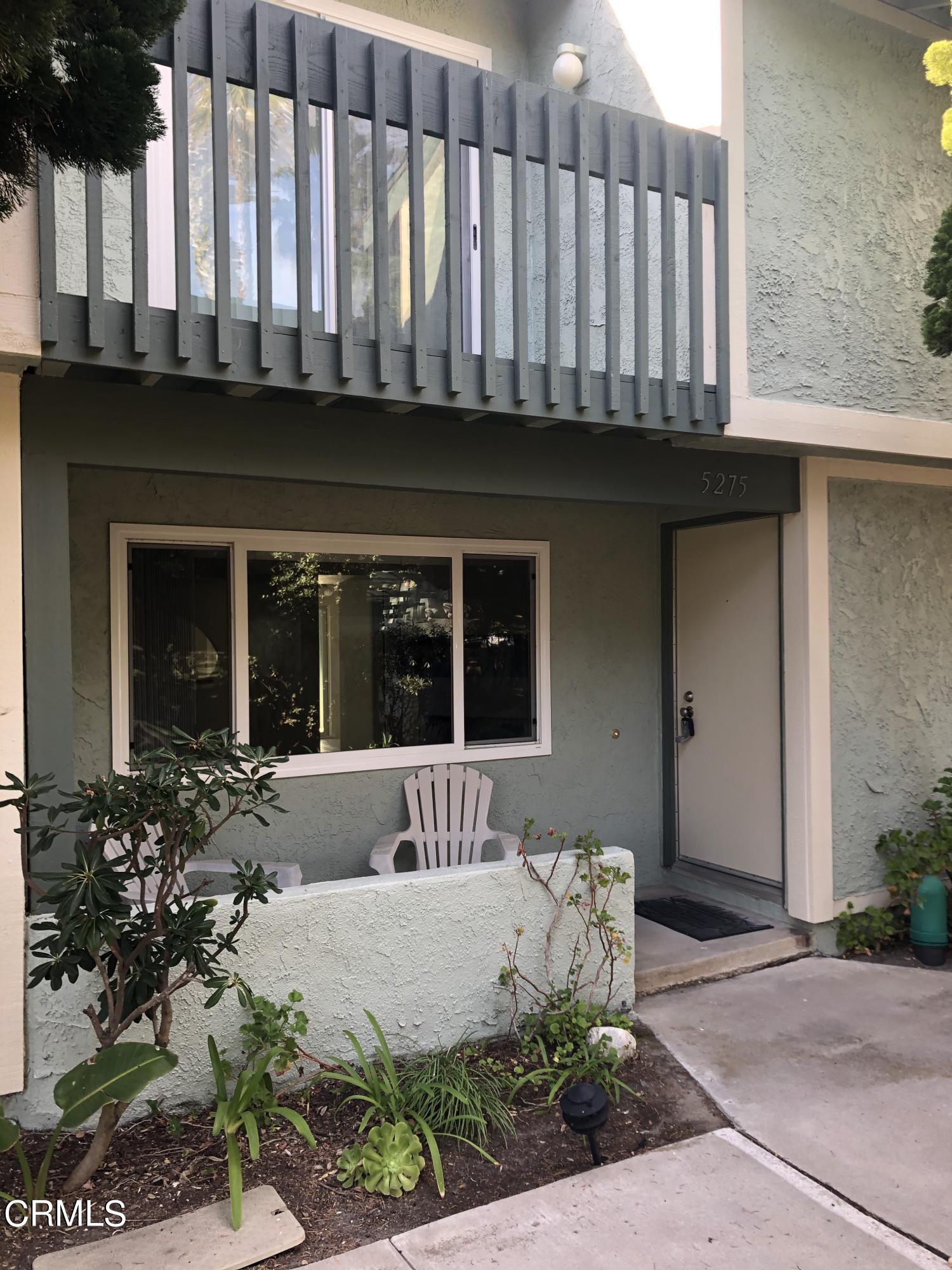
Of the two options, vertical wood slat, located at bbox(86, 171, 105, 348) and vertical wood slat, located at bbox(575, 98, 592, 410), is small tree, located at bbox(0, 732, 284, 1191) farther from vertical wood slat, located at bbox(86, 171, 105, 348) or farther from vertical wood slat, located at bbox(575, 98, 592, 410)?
vertical wood slat, located at bbox(575, 98, 592, 410)

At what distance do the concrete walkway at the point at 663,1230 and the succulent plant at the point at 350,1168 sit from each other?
0.29 m

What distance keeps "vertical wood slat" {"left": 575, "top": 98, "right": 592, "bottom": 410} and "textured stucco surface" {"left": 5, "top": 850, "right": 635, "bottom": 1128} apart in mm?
2242

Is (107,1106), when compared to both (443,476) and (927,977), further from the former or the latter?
(927,977)

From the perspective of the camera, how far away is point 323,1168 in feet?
10.7

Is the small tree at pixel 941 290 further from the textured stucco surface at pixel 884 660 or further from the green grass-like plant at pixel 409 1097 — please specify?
the green grass-like plant at pixel 409 1097

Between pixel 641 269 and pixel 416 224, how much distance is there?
1.16 metres

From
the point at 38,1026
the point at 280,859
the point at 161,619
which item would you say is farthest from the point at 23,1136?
the point at 161,619

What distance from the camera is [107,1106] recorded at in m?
3.09

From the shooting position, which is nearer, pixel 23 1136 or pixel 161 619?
pixel 23 1136

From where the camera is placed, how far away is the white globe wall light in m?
5.60

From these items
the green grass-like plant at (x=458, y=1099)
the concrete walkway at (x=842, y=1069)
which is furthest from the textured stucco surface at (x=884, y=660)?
the green grass-like plant at (x=458, y=1099)

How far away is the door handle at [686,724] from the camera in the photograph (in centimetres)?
636

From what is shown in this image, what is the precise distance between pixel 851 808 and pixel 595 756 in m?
1.63

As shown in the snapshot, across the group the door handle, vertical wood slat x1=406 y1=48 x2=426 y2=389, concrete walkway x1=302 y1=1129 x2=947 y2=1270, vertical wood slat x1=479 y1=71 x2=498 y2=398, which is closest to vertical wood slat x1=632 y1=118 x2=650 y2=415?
vertical wood slat x1=479 y1=71 x2=498 y2=398
